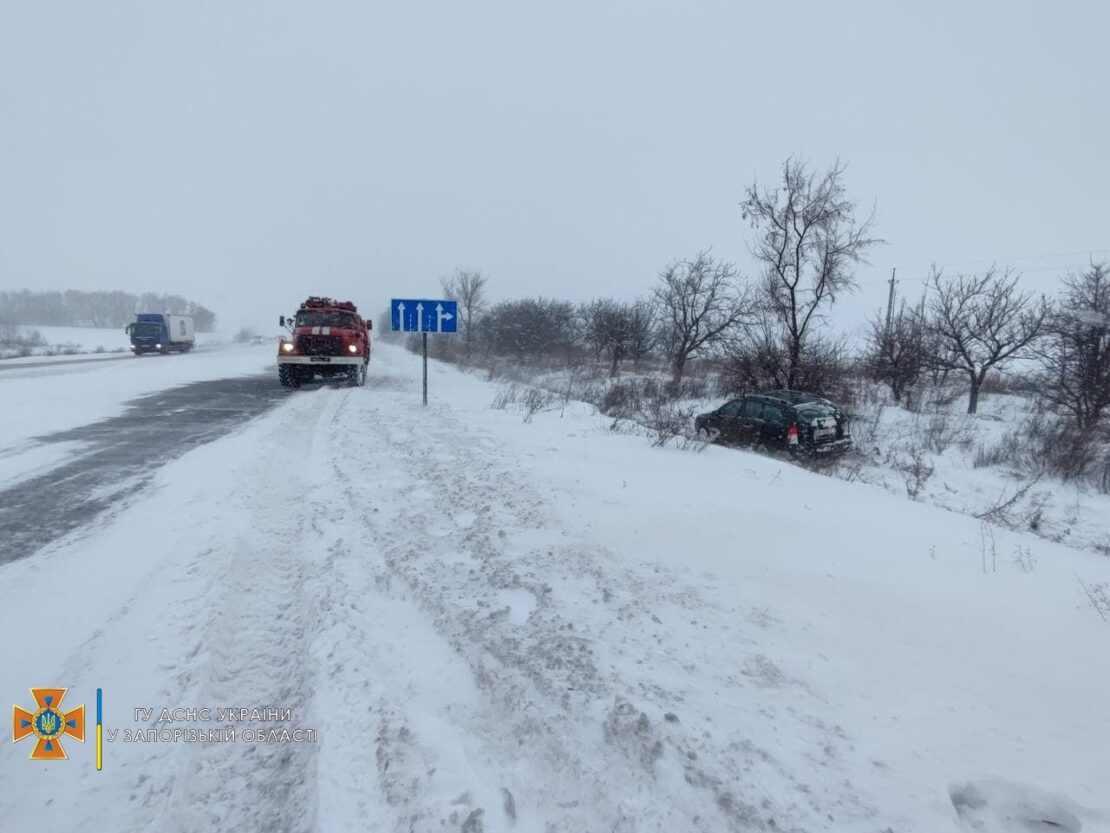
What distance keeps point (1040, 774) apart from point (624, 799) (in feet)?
5.71

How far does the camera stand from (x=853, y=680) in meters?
2.77

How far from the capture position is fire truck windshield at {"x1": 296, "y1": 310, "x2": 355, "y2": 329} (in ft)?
53.0

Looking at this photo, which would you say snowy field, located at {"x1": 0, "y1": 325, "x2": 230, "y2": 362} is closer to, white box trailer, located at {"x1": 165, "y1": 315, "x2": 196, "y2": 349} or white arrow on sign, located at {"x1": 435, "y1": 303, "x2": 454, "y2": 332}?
white box trailer, located at {"x1": 165, "y1": 315, "x2": 196, "y2": 349}

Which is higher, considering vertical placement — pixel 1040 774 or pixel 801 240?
pixel 801 240

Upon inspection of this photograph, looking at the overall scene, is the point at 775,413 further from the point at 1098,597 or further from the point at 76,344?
the point at 76,344

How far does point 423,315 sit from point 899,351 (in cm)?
1881

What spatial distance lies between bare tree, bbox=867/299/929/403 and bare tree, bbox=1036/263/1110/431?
3.64 metres

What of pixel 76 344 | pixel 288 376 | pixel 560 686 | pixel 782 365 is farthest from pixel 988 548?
pixel 76 344

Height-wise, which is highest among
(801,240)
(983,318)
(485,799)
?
(801,240)

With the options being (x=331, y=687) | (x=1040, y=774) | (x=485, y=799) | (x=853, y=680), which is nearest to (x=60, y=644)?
(x=331, y=687)

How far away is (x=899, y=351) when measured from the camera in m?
20.9

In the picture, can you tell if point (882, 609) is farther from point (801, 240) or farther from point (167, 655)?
point (801, 240)

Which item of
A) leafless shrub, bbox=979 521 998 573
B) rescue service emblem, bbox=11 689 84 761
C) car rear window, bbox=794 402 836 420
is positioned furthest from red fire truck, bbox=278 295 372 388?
leafless shrub, bbox=979 521 998 573

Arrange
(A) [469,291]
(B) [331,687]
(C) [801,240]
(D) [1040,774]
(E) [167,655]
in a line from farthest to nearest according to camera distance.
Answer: (A) [469,291] < (C) [801,240] < (E) [167,655] < (B) [331,687] < (D) [1040,774]
